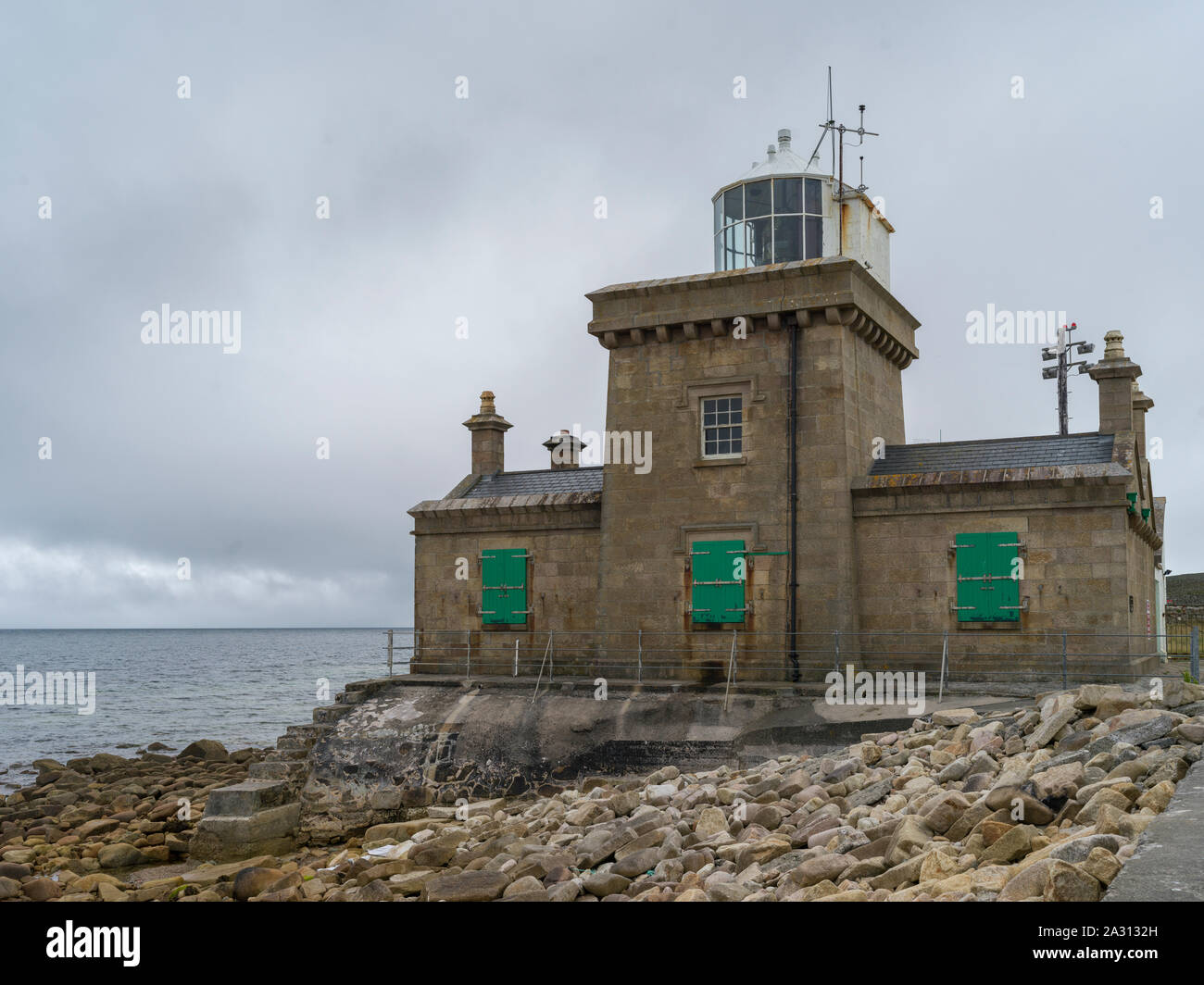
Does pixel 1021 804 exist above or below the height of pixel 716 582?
below

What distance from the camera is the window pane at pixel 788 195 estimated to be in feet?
63.8

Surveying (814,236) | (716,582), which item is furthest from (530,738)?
(814,236)

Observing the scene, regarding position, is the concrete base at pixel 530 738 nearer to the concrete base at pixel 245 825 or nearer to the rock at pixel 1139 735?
the concrete base at pixel 245 825

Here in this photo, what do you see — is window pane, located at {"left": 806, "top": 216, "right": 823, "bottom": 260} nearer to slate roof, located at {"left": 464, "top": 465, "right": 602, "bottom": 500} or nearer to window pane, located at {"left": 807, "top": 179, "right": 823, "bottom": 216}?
window pane, located at {"left": 807, "top": 179, "right": 823, "bottom": 216}

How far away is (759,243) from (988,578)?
7.39 m

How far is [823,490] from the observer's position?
17.5 meters

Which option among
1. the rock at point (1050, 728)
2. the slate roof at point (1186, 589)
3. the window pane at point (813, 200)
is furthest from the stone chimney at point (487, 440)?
the slate roof at point (1186, 589)

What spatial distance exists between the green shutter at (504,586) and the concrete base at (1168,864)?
1431 cm

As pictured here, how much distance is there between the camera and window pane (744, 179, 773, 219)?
19625 millimetres

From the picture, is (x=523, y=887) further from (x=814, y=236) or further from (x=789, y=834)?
(x=814, y=236)

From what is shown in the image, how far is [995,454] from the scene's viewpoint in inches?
724

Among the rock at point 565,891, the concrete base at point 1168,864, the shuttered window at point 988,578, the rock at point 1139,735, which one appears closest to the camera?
the concrete base at point 1168,864

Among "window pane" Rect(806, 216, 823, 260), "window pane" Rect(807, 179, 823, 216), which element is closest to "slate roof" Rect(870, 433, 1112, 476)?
"window pane" Rect(806, 216, 823, 260)

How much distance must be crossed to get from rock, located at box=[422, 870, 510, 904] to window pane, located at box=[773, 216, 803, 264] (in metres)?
12.7
